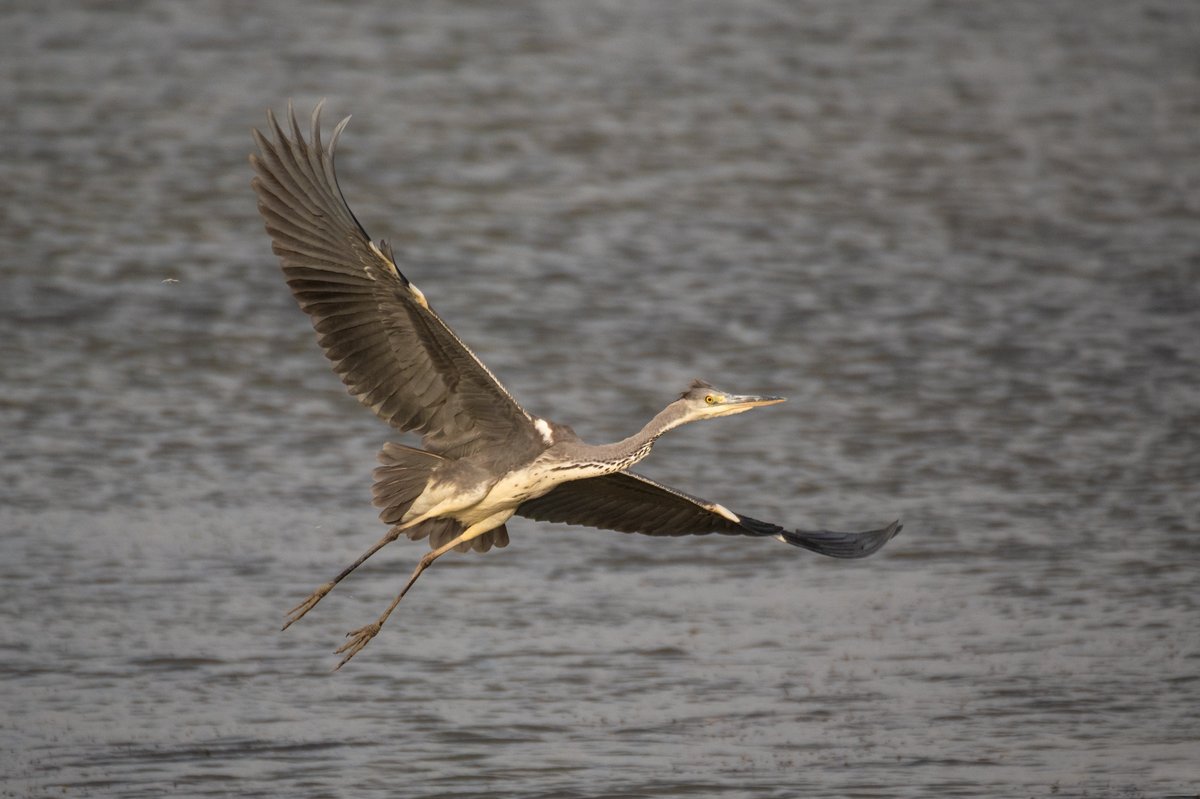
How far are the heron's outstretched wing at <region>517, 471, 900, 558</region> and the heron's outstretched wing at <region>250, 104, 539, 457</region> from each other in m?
0.63

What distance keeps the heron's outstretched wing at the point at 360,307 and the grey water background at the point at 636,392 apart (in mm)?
1548

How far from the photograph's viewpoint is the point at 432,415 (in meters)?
9.41

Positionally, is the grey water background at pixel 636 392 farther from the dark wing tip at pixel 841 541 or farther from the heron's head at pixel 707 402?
the heron's head at pixel 707 402

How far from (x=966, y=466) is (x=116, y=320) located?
6.56 m

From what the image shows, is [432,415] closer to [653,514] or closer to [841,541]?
[653,514]

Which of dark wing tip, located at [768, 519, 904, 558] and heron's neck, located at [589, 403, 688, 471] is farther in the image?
dark wing tip, located at [768, 519, 904, 558]

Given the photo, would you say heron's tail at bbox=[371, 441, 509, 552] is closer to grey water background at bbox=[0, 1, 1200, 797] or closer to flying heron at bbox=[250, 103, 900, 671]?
flying heron at bbox=[250, 103, 900, 671]

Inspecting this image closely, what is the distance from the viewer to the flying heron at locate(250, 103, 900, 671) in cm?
878

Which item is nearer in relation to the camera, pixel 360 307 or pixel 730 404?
pixel 360 307

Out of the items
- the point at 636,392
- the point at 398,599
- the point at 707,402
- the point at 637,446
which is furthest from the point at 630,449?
the point at 636,392

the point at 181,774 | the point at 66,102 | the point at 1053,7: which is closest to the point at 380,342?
the point at 181,774

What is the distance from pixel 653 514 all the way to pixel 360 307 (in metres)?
1.97

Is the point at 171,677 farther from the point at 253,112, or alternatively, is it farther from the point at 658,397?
the point at 253,112

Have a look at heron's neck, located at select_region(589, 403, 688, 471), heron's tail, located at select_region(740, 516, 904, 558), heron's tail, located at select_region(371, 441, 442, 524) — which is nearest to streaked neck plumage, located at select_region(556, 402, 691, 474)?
heron's neck, located at select_region(589, 403, 688, 471)
